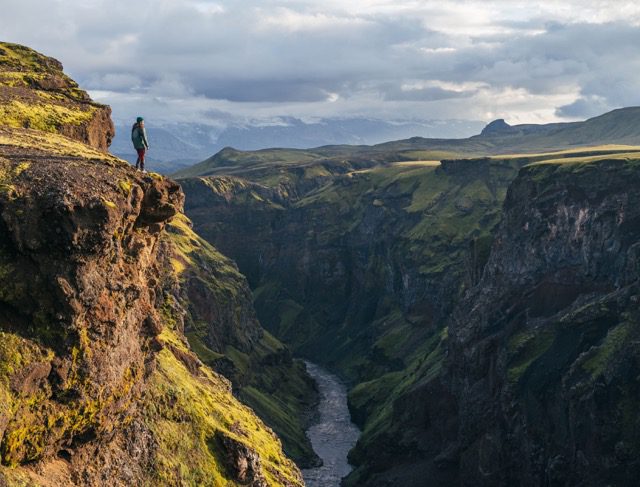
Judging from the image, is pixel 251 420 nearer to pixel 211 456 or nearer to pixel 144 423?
pixel 211 456

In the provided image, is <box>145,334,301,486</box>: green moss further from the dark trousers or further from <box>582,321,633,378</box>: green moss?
<box>582,321,633,378</box>: green moss

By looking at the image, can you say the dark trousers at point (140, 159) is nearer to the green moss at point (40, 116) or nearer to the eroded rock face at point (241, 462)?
the green moss at point (40, 116)

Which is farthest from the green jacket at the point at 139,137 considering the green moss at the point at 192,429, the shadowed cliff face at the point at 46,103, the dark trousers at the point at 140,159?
the green moss at the point at 192,429

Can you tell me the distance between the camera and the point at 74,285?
66.3 meters

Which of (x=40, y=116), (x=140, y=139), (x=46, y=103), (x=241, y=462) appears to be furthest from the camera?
(x=46, y=103)

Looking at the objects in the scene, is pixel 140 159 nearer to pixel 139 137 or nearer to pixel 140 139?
pixel 140 139

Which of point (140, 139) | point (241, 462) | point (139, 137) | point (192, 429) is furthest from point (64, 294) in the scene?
point (241, 462)

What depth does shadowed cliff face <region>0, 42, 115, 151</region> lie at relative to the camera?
9962cm

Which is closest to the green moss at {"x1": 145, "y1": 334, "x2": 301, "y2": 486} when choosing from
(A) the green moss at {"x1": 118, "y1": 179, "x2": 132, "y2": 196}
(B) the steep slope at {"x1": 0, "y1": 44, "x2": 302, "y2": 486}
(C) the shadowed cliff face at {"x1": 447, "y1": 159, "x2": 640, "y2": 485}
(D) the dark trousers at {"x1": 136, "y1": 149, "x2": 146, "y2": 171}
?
(B) the steep slope at {"x1": 0, "y1": 44, "x2": 302, "y2": 486}

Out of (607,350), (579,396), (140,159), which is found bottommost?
(579,396)

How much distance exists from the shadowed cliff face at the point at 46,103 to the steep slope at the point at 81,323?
84cm

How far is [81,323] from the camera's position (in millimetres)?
68062

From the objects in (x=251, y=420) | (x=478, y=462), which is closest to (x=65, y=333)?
(x=251, y=420)

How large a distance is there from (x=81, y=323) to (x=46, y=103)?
50.1m
